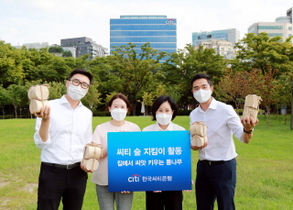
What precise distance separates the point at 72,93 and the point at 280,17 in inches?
3997

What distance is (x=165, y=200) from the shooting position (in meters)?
3.58

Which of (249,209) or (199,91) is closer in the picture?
(199,91)

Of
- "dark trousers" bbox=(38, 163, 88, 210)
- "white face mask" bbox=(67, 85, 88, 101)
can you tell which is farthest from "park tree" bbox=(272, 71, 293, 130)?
"dark trousers" bbox=(38, 163, 88, 210)

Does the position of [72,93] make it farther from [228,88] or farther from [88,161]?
[228,88]

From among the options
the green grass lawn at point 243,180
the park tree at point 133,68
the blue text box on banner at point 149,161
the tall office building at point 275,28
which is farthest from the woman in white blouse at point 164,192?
the tall office building at point 275,28

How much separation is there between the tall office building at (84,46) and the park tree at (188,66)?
222 feet

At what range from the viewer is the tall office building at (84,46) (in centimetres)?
11169

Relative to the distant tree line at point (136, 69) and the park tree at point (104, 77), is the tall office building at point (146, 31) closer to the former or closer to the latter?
the park tree at point (104, 77)

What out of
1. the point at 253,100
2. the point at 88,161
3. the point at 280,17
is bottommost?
the point at 88,161

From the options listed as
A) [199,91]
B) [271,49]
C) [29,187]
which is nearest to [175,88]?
[271,49]

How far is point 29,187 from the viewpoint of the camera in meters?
6.82

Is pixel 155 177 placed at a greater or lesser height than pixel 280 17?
lesser

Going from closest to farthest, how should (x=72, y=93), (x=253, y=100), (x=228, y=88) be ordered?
(x=253, y=100) → (x=72, y=93) → (x=228, y=88)

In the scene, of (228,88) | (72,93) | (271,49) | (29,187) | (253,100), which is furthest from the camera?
(271,49)
